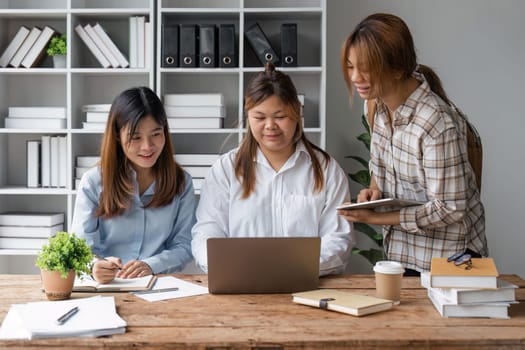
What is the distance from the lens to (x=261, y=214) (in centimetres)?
220

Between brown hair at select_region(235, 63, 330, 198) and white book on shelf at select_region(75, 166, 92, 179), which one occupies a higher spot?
brown hair at select_region(235, 63, 330, 198)

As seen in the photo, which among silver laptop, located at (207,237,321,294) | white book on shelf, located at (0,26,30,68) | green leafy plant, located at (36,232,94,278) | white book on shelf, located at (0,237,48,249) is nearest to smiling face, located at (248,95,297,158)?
silver laptop, located at (207,237,321,294)

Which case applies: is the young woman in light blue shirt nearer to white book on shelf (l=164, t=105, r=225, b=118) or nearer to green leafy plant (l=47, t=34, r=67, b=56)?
white book on shelf (l=164, t=105, r=225, b=118)

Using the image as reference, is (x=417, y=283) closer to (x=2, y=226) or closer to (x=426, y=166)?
(x=426, y=166)

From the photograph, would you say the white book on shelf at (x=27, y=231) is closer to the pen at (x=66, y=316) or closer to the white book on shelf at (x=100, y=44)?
the white book on shelf at (x=100, y=44)

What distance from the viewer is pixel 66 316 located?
154cm

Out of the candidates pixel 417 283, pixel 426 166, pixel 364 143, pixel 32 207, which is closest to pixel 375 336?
pixel 417 283

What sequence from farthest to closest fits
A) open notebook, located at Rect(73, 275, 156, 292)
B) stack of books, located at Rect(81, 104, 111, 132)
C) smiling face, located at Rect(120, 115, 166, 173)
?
stack of books, located at Rect(81, 104, 111, 132), smiling face, located at Rect(120, 115, 166, 173), open notebook, located at Rect(73, 275, 156, 292)

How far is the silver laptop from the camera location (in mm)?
1742

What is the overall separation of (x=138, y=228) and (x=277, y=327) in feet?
3.20

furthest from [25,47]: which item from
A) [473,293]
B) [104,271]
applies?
[473,293]

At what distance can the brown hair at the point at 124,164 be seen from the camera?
88.4 inches

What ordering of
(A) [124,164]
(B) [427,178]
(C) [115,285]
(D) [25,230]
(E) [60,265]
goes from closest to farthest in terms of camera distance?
(E) [60,265]
(C) [115,285]
(B) [427,178]
(A) [124,164]
(D) [25,230]

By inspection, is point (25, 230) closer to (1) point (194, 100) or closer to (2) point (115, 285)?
(1) point (194, 100)
